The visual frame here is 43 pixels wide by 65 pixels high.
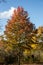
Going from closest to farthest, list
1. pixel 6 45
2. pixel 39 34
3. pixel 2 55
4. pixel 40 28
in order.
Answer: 1. pixel 2 55
2. pixel 6 45
3. pixel 39 34
4. pixel 40 28

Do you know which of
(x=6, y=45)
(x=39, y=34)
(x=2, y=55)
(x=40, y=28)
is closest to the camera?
(x=2, y=55)

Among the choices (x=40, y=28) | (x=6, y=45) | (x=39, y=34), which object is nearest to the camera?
(x=6, y=45)

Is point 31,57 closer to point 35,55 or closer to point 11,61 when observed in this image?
point 35,55

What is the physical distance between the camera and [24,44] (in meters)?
30.4

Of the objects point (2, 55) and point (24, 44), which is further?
point (24, 44)

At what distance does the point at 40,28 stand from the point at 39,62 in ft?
26.0

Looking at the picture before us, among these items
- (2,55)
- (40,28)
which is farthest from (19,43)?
(40,28)

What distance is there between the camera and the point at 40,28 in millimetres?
35094

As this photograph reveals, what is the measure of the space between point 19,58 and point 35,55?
252 centimetres

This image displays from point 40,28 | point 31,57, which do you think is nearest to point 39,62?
point 31,57

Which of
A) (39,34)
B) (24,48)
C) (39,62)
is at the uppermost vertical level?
(39,34)

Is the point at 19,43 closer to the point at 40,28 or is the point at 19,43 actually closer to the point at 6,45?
the point at 6,45

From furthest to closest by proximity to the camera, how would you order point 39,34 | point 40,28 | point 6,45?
point 40,28 < point 39,34 < point 6,45

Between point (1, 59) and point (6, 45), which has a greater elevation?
point (6, 45)
